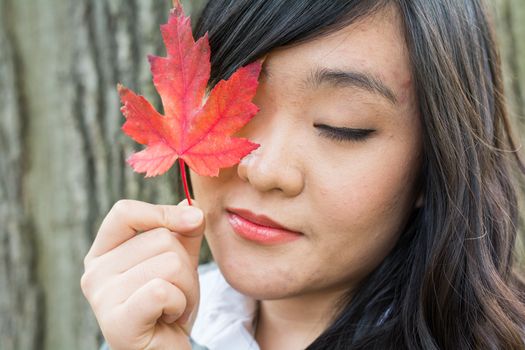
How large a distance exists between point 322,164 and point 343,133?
0.08 metres

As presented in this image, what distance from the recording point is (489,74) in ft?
4.96

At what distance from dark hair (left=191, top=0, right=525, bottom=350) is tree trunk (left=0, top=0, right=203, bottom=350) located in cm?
54

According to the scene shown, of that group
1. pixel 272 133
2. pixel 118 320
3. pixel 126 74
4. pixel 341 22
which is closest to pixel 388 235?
pixel 272 133

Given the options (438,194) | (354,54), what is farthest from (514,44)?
(354,54)

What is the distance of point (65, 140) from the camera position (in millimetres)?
2023

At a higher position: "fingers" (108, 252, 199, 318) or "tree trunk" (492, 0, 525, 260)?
"tree trunk" (492, 0, 525, 260)

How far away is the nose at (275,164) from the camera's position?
4.08 ft

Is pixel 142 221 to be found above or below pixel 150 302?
above

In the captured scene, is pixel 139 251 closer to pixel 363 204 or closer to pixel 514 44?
pixel 363 204

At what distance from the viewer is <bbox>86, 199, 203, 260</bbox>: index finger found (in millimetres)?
1250

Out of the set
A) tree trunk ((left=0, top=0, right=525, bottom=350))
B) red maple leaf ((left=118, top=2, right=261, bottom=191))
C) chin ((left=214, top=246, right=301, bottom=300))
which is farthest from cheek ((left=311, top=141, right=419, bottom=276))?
tree trunk ((left=0, top=0, right=525, bottom=350))

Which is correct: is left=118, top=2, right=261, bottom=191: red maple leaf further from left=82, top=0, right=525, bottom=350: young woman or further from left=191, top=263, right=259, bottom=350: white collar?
left=191, top=263, right=259, bottom=350: white collar

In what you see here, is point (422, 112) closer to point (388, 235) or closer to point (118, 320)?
point (388, 235)

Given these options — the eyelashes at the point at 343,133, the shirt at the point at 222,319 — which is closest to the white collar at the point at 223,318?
the shirt at the point at 222,319
